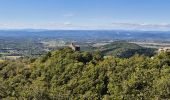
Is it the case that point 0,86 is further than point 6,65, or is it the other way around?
point 6,65

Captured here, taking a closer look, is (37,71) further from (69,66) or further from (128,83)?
(128,83)

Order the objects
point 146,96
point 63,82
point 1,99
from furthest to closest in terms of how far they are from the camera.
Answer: point 63,82, point 1,99, point 146,96

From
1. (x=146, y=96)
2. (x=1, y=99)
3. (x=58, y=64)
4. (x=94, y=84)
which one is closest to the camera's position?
(x=146, y=96)

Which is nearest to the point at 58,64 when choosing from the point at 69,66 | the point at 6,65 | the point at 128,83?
the point at 69,66

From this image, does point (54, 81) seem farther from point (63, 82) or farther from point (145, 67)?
point (145, 67)

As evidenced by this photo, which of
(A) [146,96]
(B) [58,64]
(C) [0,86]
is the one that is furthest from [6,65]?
(A) [146,96]

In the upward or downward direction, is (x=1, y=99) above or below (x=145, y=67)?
below
